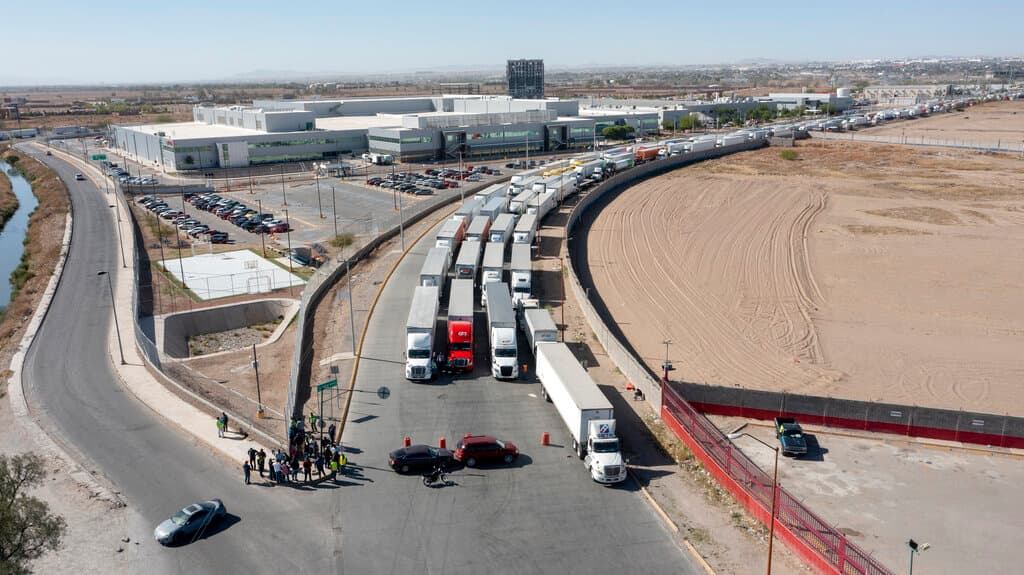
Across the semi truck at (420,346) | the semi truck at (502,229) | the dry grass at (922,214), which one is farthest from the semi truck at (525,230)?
the dry grass at (922,214)

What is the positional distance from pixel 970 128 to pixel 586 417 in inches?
4971

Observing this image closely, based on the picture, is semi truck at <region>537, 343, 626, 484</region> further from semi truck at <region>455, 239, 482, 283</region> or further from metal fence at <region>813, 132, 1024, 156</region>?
metal fence at <region>813, 132, 1024, 156</region>

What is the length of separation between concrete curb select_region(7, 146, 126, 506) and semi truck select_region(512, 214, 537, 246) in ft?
75.6

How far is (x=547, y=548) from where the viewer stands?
15.6 meters

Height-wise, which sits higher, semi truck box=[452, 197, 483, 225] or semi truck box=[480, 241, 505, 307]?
semi truck box=[452, 197, 483, 225]

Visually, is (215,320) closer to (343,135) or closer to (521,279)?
(521,279)

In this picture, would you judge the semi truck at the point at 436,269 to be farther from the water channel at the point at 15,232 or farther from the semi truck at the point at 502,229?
the water channel at the point at 15,232

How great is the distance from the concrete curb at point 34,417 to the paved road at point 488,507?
6131 millimetres

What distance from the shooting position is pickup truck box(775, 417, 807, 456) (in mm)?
20016

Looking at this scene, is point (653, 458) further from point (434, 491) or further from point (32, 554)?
point (32, 554)

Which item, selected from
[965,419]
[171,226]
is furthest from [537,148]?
[965,419]

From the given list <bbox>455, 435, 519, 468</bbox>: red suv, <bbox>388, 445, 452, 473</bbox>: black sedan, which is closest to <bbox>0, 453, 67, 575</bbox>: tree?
<bbox>388, 445, 452, 473</bbox>: black sedan

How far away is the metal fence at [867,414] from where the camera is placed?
20375 millimetres

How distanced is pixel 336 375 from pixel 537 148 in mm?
73488
